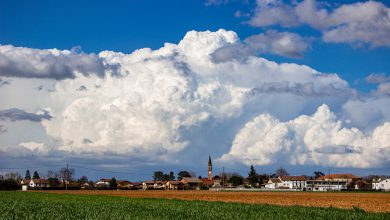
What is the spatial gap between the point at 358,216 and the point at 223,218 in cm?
1231

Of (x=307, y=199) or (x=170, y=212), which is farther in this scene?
(x=307, y=199)

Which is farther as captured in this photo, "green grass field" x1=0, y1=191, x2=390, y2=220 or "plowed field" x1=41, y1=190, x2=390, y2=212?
"plowed field" x1=41, y1=190, x2=390, y2=212

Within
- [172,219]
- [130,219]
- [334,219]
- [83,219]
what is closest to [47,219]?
[83,219]

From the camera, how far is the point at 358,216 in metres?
46.0

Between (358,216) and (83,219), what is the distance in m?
22.7

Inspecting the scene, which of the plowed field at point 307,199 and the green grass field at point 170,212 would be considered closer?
the green grass field at point 170,212

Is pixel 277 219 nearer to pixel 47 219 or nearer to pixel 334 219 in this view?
pixel 334 219

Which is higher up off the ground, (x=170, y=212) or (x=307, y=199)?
(x=170, y=212)

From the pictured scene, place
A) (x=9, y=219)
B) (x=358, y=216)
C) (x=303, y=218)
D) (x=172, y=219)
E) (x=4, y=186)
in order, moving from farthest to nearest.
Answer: (x=4, y=186)
(x=358, y=216)
(x=303, y=218)
(x=172, y=219)
(x=9, y=219)

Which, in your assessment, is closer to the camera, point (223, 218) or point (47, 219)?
point (47, 219)

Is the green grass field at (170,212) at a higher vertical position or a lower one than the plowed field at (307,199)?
higher

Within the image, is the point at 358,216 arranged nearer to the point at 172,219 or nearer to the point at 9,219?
the point at 172,219

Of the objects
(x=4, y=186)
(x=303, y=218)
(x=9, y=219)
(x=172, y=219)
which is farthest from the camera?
(x=4, y=186)

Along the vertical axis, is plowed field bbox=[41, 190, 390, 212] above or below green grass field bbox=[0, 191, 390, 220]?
below
